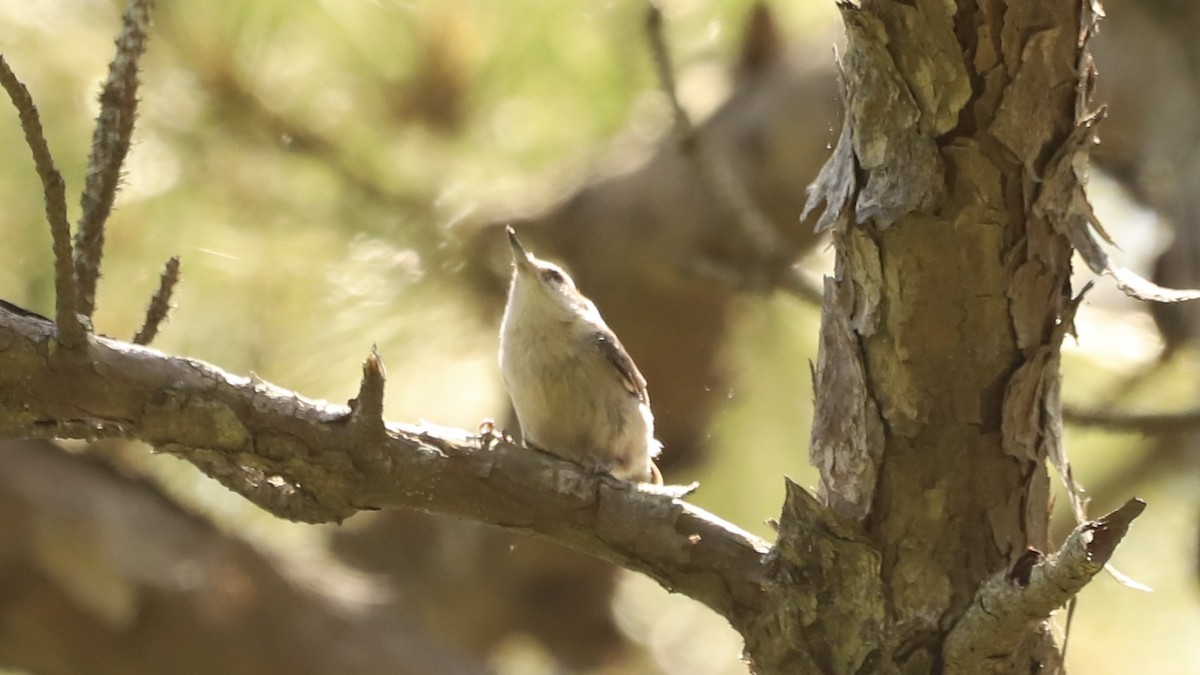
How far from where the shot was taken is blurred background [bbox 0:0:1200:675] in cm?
223

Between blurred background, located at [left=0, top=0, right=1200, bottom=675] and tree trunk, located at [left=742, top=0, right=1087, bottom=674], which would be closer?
tree trunk, located at [left=742, top=0, right=1087, bottom=674]

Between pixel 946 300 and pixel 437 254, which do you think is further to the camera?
pixel 437 254

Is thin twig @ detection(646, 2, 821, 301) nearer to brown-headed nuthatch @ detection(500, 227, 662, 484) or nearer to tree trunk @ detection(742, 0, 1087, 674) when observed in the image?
brown-headed nuthatch @ detection(500, 227, 662, 484)

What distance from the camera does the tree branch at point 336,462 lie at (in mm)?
1092

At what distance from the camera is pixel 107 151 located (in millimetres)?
1213

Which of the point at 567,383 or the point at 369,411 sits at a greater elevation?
the point at 567,383

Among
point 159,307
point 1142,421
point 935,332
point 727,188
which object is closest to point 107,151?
point 159,307

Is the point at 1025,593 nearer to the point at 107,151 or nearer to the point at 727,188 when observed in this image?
the point at 107,151

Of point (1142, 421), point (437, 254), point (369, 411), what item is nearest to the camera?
point (369, 411)

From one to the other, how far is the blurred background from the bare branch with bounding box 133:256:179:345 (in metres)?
0.97

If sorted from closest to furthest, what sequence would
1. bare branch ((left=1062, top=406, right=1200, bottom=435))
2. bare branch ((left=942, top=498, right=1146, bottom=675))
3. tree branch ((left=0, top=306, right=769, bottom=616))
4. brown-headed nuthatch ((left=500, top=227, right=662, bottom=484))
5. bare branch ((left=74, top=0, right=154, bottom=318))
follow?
bare branch ((left=942, top=498, right=1146, bottom=675))
tree branch ((left=0, top=306, right=769, bottom=616))
bare branch ((left=74, top=0, right=154, bottom=318))
bare branch ((left=1062, top=406, right=1200, bottom=435))
brown-headed nuthatch ((left=500, top=227, right=662, bottom=484))

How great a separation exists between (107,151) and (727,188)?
1210mm

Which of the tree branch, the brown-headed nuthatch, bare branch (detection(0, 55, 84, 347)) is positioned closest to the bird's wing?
the brown-headed nuthatch

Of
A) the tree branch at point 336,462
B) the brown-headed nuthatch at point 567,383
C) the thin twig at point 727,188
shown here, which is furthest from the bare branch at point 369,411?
the thin twig at point 727,188
